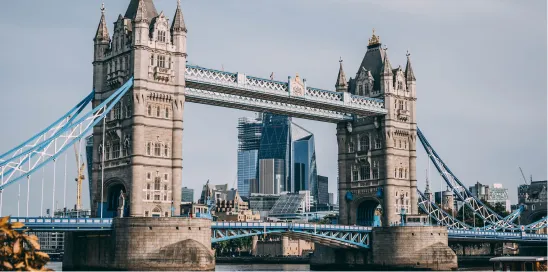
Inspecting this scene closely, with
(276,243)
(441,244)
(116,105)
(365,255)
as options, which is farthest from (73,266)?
(276,243)

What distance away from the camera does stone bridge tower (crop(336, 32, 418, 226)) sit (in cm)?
11019

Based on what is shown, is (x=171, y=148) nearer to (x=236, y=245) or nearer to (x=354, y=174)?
(x=354, y=174)

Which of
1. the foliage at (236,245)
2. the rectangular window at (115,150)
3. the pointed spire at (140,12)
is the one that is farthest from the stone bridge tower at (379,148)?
the foliage at (236,245)

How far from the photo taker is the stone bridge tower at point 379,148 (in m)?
110

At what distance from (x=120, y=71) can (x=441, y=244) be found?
4702 cm

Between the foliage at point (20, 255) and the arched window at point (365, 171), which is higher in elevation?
the arched window at point (365, 171)

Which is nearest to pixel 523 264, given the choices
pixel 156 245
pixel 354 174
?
pixel 156 245

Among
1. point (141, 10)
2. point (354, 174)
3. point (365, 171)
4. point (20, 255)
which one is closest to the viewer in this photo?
point (20, 255)

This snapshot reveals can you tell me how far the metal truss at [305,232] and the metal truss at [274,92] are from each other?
1535 centimetres

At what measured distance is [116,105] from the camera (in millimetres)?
88938

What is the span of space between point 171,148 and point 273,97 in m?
16.1

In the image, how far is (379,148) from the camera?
4392 inches

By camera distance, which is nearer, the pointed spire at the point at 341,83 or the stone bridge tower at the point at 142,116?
the stone bridge tower at the point at 142,116

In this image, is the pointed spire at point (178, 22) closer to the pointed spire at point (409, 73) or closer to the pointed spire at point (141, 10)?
the pointed spire at point (141, 10)
